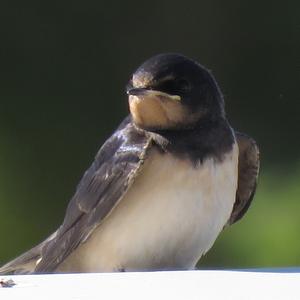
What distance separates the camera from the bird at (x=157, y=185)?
236cm

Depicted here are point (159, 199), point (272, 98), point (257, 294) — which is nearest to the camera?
point (257, 294)

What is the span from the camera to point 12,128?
171 inches

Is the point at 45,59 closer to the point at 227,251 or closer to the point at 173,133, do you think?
the point at 227,251

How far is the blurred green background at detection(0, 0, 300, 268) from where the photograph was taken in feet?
12.8

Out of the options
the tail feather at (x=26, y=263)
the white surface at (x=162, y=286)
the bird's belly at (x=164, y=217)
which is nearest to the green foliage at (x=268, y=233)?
Answer: the tail feather at (x=26, y=263)

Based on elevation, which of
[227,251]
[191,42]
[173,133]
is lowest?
[227,251]

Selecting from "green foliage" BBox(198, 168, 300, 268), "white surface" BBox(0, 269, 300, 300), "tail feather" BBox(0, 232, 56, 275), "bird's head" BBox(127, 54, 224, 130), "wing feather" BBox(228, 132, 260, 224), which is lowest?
"green foliage" BBox(198, 168, 300, 268)

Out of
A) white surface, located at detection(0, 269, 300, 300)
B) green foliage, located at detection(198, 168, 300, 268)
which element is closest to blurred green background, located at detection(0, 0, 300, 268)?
green foliage, located at detection(198, 168, 300, 268)

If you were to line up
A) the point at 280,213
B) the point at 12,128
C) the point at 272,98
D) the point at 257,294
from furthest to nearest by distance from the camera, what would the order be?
the point at 272,98 → the point at 12,128 → the point at 280,213 → the point at 257,294

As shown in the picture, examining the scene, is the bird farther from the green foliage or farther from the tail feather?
the green foliage

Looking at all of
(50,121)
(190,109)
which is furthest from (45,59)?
(190,109)

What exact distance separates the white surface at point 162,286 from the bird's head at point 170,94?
1.74 feet

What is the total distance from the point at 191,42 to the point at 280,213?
57.2 inches

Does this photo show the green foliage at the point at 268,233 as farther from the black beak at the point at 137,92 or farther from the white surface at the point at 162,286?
Answer: the white surface at the point at 162,286
